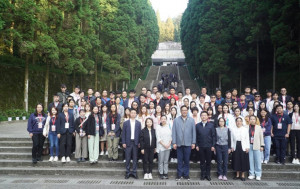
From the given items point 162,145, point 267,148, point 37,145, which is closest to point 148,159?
point 162,145

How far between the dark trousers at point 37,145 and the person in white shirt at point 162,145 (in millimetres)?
3417

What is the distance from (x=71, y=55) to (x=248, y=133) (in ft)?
45.2

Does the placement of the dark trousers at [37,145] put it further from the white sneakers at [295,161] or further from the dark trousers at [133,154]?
the white sneakers at [295,161]

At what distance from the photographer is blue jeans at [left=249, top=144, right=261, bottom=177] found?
656cm

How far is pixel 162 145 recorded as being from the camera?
21.6 feet

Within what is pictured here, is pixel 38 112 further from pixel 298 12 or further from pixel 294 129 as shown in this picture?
pixel 298 12

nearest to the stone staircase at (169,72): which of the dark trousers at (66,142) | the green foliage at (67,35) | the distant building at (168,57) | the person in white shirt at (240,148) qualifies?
the green foliage at (67,35)

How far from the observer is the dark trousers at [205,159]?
6.51m

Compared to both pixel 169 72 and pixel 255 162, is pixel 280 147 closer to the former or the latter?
pixel 255 162

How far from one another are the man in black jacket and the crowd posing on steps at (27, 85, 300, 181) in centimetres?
2

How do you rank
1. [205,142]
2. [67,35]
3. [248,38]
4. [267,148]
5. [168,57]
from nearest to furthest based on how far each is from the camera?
[205,142], [267,148], [67,35], [248,38], [168,57]

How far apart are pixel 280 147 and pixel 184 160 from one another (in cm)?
290

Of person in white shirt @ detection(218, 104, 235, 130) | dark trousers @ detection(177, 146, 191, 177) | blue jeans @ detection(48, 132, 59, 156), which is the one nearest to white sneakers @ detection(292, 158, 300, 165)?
person in white shirt @ detection(218, 104, 235, 130)

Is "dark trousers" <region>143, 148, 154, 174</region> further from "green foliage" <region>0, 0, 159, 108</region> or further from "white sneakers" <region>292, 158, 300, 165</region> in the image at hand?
"green foliage" <region>0, 0, 159, 108</region>
